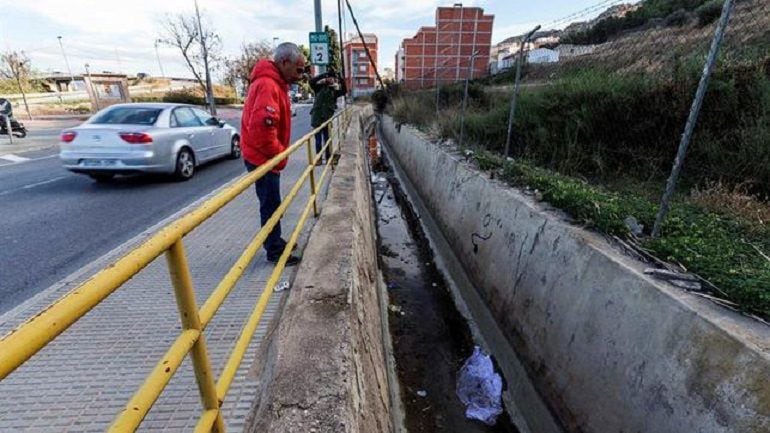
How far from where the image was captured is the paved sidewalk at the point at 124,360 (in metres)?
1.88

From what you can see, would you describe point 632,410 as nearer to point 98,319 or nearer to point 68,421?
point 68,421

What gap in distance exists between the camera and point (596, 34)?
119 feet

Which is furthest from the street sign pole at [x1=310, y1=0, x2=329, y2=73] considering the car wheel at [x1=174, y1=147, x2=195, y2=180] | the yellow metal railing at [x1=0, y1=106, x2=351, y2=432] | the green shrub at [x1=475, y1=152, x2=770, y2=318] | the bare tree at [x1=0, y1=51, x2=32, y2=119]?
the bare tree at [x1=0, y1=51, x2=32, y2=119]

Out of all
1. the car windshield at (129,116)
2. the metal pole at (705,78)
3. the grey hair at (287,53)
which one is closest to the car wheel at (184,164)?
the car windshield at (129,116)

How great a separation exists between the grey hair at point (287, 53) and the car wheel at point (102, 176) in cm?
558

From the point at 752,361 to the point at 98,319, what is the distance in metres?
3.74

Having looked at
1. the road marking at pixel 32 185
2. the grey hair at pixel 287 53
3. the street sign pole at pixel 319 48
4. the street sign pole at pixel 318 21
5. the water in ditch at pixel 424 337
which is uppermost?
the street sign pole at pixel 318 21

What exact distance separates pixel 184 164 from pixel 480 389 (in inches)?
273

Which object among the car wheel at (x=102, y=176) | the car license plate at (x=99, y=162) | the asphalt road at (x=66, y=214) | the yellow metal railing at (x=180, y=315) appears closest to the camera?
the yellow metal railing at (x=180, y=315)

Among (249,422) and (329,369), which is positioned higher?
(329,369)

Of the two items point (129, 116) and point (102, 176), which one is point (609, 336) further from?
point (102, 176)

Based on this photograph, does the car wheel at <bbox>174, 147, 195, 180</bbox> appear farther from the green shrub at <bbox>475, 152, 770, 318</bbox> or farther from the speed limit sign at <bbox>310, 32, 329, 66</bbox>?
the green shrub at <bbox>475, 152, 770, 318</bbox>

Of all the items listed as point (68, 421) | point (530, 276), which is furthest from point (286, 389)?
point (530, 276)

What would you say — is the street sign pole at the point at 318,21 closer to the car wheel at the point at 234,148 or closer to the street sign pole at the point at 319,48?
the street sign pole at the point at 319,48
